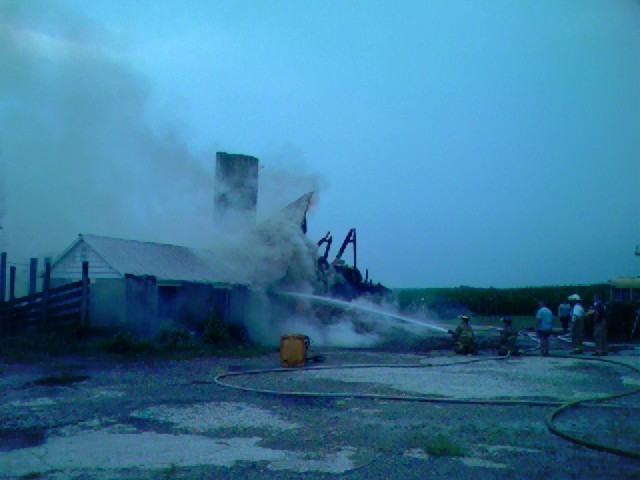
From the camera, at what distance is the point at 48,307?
2158 cm

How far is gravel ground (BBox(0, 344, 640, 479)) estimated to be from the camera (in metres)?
7.63

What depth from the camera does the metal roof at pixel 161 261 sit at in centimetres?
2253

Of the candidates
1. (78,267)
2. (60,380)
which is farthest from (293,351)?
(78,267)

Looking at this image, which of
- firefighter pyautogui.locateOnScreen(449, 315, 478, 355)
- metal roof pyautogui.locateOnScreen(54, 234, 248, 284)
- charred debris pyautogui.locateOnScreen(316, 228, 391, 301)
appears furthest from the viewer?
charred debris pyautogui.locateOnScreen(316, 228, 391, 301)

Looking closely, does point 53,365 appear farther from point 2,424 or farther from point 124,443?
point 124,443

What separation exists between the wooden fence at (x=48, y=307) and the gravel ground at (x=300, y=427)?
17.2ft

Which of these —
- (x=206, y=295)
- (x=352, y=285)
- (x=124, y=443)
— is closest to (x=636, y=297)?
(x=352, y=285)

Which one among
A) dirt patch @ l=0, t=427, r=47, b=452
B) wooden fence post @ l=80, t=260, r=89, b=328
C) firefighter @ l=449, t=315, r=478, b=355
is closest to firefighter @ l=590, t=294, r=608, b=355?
firefighter @ l=449, t=315, r=478, b=355

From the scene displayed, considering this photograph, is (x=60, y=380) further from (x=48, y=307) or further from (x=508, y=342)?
(x=508, y=342)

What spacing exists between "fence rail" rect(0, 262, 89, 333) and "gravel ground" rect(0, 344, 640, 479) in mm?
5267

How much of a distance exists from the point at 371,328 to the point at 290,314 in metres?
3.44

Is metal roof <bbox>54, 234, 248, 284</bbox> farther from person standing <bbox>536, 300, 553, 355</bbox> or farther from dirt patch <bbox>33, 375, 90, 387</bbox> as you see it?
person standing <bbox>536, 300, 553, 355</bbox>

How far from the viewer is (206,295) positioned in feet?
82.9

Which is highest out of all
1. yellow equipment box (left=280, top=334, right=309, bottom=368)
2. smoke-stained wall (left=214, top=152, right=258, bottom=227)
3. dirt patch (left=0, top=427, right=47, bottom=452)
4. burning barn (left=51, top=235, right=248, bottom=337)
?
smoke-stained wall (left=214, top=152, right=258, bottom=227)
